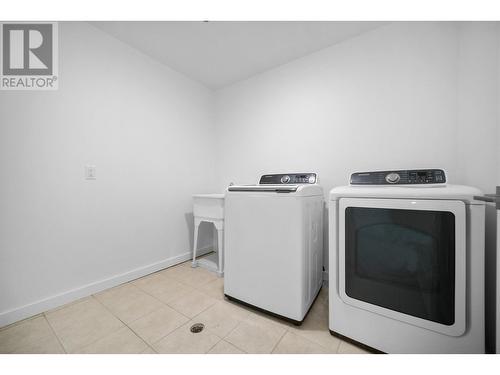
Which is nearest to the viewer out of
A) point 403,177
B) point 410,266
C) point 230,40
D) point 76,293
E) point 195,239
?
point 410,266

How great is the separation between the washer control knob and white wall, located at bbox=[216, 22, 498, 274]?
386mm

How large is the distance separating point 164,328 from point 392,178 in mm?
1622

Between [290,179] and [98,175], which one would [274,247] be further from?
[98,175]

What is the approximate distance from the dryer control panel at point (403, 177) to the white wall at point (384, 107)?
1.04 feet

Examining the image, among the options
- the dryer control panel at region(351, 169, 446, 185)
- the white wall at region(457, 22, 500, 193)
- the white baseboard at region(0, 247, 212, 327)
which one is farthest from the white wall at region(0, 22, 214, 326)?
the white wall at region(457, 22, 500, 193)

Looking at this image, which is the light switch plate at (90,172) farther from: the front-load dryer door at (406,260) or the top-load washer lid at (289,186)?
the front-load dryer door at (406,260)

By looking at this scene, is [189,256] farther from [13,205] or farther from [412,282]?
[412,282]

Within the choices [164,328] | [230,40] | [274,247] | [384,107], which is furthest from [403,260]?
[230,40]

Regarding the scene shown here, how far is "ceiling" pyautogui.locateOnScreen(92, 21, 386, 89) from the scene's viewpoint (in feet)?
4.85

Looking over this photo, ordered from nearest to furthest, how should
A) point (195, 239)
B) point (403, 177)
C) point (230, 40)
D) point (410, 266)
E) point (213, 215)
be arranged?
point (410, 266) < point (403, 177) < point (230, 40) < point (213, 215) < point (195, 239)

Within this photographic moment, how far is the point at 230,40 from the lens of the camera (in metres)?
1.63

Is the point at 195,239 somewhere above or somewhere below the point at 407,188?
below
